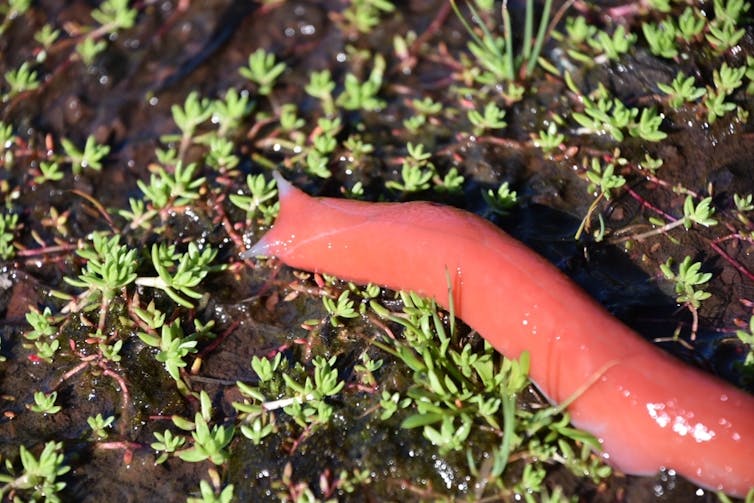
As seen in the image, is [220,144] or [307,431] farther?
Answer: [220,144]

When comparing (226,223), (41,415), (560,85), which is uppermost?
(560,85)

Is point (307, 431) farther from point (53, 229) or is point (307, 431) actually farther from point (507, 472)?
point (53, 229)

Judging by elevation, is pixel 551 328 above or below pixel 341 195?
above

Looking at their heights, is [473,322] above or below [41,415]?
above

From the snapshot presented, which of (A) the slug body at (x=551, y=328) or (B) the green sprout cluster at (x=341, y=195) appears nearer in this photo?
(A) the slug body at (x=551, y=328)

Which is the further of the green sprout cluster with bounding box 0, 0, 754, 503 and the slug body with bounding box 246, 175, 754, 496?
the green sprout cluster with bounding box 0, 0, 754, 503

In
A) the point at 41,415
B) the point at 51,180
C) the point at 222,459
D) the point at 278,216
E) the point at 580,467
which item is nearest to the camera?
the point at 580,467

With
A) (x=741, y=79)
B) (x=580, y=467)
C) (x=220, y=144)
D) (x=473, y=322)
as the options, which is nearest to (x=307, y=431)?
(x=473, y=322)

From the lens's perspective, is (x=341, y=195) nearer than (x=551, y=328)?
No
